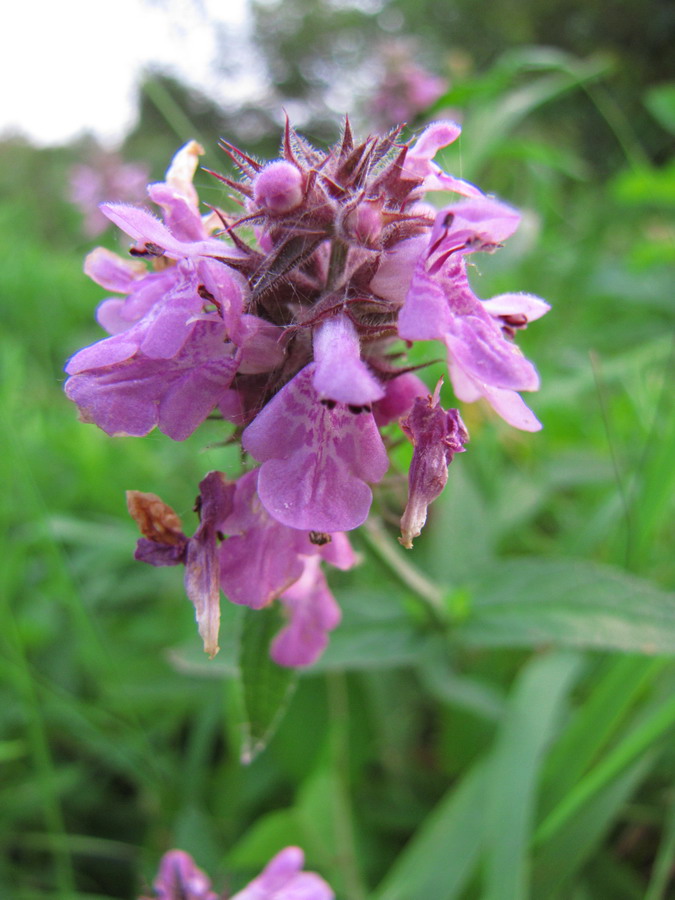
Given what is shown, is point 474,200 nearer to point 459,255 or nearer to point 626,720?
point 459,255

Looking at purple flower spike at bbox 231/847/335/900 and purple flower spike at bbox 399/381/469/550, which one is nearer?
purple flower spike at bbox 399/381/469/550

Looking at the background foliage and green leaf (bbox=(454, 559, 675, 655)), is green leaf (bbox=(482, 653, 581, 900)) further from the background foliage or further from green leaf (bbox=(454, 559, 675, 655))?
green leaf (bbox=(454, 559, 675, 655))

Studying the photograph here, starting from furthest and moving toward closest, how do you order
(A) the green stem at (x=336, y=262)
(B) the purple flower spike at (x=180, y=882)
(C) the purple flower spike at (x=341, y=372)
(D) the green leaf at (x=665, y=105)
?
1. (D) the green leaf at (x=665, y=105)
2. (B) the purple flower spike at (x=180, y=882)
3. (A) the green stem at (x=336, y=262)
4. (C) the purple flower spike at (x=341, y=372)

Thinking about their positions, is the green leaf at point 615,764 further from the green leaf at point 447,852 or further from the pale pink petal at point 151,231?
the pale pink petal at point 151,231

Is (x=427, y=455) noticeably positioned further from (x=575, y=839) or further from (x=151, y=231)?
(x=575, y=839)

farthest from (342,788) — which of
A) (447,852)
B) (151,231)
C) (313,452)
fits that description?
(151,231)

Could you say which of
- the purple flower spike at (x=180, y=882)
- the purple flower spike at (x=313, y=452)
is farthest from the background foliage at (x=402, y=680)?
the purple flower spike at (x=313, y=452)

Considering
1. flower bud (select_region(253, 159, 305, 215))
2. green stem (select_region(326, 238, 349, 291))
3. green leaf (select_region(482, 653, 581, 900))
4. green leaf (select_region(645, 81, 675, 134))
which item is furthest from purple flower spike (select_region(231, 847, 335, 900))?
green leaf (select_region(645, 81, 675, 134))

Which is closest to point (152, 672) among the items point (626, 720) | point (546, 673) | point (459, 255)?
point (546, 673)
